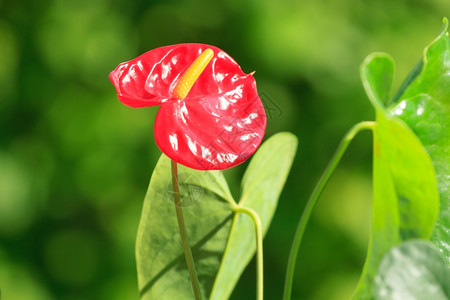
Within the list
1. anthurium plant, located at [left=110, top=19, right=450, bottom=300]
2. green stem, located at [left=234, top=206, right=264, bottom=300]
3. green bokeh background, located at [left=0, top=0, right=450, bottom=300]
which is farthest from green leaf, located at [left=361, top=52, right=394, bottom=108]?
green bokeh background, located at [left=0, top=0, right=450, bottom=300]

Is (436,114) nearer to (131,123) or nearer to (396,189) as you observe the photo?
(396,189)

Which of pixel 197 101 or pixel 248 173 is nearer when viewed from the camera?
pixel 197 101

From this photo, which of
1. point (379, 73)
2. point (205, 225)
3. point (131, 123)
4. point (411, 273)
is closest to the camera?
point (411, 273)

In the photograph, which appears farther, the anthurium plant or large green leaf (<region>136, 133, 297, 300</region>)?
large green leaf (<region>136, 133, 297, 300</region>)

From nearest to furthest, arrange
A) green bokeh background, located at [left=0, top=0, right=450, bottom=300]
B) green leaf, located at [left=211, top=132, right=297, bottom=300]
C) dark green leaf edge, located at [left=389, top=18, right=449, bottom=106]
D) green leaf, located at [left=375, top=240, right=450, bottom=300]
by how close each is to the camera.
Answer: green leaf, located at [left=375, top=240, right=450, bottom=300], dark green leaf edge, located at [left=389, top=18, right=449, bottom=106], green leaf, located at [left=211, top=132, right=297, bottom=300], green bokeh background, located at [left=0, top=0, right=450, bottom=300]

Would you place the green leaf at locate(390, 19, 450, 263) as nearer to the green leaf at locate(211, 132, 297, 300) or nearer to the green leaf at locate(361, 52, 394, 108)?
the green leaf at locate(361, 52, 394, 108)

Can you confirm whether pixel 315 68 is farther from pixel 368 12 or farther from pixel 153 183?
pixel 153 183

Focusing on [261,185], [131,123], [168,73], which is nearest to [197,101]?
[168,73]
